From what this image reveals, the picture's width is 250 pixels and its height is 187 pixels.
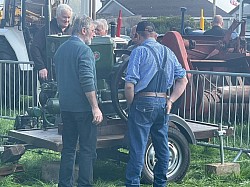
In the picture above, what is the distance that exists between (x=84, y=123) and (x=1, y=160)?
5.28 feet

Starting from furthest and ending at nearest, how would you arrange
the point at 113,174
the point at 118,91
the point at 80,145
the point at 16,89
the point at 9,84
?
the point at 16,89, the point at 9,84, the point at 113,174, the point at 118,91, the point at 80,145

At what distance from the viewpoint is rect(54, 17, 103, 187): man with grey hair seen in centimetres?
659

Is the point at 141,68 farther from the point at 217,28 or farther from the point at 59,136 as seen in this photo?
the point at 217,28

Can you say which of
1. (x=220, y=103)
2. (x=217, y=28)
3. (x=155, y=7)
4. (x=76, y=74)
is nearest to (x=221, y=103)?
(x=220, y=103)

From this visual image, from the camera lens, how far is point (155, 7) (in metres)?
65.7

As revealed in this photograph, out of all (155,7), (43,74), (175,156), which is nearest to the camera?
(175,156)

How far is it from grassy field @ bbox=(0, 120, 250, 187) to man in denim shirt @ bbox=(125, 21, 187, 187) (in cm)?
90

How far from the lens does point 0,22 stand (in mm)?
13852

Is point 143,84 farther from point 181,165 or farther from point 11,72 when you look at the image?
point 11,72

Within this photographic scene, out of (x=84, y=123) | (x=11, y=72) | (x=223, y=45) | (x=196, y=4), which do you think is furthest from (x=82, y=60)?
(x=196, y=4)

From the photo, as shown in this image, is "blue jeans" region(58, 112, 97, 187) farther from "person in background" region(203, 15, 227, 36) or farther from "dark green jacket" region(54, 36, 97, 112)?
"person in background" region(203, 15, 227, 36)

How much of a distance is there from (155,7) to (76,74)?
59760 mm

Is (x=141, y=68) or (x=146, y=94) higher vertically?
(x=141, y=68)

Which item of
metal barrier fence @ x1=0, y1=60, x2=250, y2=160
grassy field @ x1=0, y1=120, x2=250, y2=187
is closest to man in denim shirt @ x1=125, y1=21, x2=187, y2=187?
grassy field @ x1=0, y1=120, x2=250, y2=187
